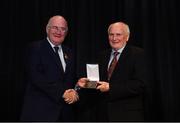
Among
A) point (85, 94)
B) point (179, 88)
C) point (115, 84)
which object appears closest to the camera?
point (115, 84)

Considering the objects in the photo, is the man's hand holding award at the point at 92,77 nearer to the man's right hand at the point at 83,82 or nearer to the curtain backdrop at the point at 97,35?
the man's right hand at the point at 83,82

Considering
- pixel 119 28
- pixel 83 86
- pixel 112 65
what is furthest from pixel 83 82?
pixel 119 28

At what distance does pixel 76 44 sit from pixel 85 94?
657 mm

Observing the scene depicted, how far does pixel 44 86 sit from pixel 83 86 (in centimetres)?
34

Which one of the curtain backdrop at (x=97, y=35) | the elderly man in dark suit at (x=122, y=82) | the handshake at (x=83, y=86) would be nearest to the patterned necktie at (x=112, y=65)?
the elderly man in dark suit at (x=122, y=82)

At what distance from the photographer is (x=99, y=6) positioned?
4090mm

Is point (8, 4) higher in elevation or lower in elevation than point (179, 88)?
higher

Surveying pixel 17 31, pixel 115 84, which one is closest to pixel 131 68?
pixel 115 84

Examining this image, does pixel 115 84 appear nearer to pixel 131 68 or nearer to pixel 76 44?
pixel 131 68

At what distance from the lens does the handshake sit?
10.4 feet

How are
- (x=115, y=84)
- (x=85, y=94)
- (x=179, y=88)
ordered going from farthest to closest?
(x=179, y=88)
(x=85, y=94)
(x=115, y=84)

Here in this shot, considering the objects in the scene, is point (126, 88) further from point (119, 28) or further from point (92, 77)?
point (119, 28)

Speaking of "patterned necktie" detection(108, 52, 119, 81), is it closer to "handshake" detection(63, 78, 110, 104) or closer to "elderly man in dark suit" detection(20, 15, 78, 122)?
"handshake" detection(63, 78, 110, 104)

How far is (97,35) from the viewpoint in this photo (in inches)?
161
